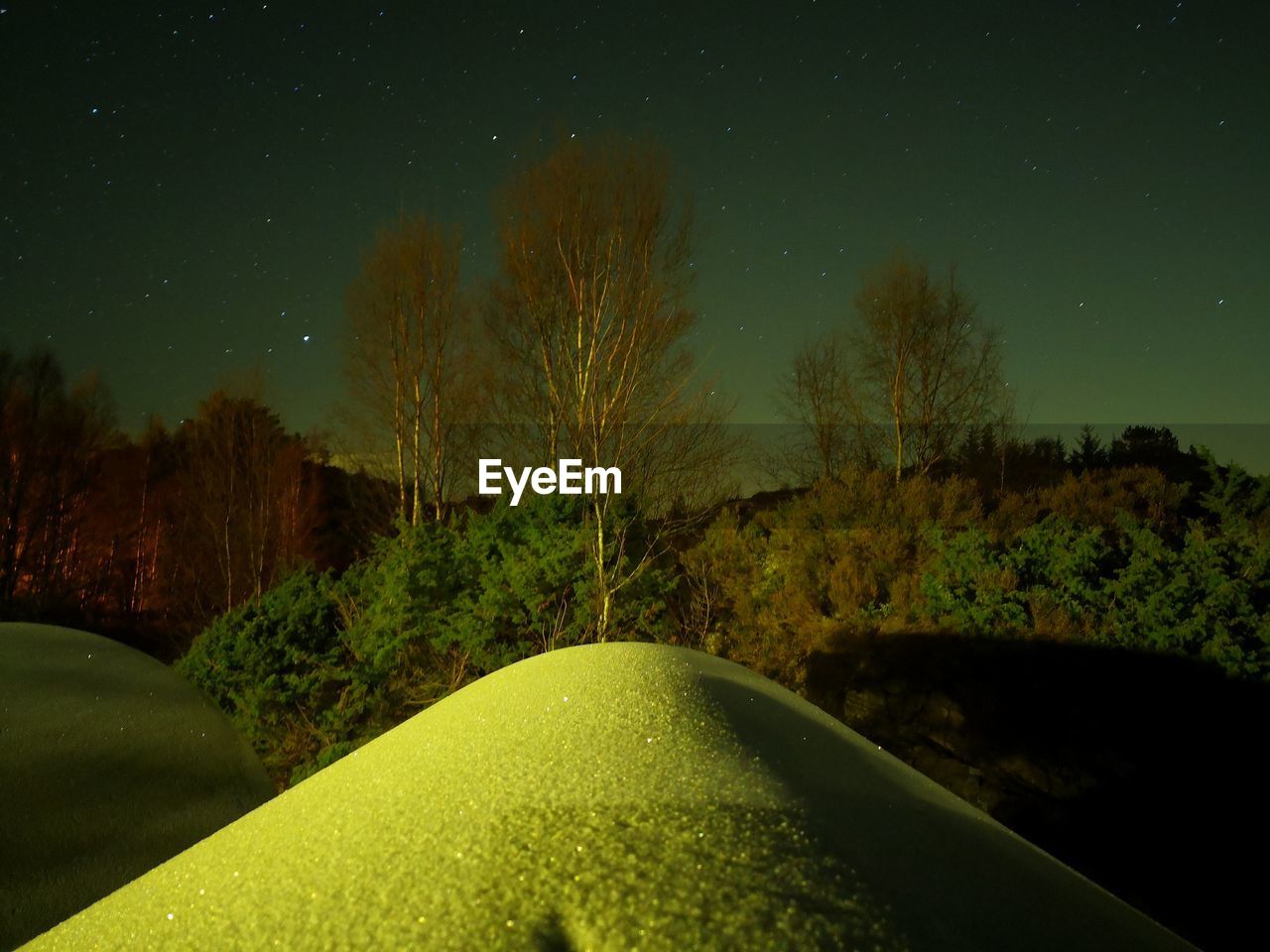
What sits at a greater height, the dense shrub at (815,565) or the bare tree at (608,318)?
A: the bare tree at (608,318)

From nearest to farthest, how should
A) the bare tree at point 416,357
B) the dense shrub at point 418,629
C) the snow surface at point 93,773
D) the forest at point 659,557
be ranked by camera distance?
the snow surface at point 93,773
the forest at point 659,557
the dense shrub at point 418,629
the bare tree at point 416,357

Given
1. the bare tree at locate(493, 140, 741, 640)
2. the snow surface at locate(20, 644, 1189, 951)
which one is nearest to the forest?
the bare tree at locate(493, 140, 741, 640)

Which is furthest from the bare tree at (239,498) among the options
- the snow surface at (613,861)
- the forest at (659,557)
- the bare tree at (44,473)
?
the snow surface at (613,861)

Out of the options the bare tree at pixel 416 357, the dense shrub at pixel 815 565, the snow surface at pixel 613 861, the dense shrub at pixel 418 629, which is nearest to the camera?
the snow surface at pixel 613 861

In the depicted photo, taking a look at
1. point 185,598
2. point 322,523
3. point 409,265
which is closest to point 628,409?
point 409,265

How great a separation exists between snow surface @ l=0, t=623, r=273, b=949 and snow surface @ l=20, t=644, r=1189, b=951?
3.95 ft

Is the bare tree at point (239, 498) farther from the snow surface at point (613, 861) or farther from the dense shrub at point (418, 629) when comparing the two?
the snow surface at point (613, 861)

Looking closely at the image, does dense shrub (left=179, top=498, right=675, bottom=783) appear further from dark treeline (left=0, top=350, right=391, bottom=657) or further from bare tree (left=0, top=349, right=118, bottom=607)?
bare tree (left=0, top=349, right=118, bottom=607)

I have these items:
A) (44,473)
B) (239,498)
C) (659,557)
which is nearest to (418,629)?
(659,557)

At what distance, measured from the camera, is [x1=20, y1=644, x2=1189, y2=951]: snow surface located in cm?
103

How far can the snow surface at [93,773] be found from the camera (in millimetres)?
2215

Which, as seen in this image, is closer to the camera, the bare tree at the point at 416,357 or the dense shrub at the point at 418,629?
the dense shrub at the point at 418,629

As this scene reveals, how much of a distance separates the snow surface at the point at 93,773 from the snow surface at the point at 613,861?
47.4 inches

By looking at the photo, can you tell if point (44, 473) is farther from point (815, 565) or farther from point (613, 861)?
point (613, 861)
